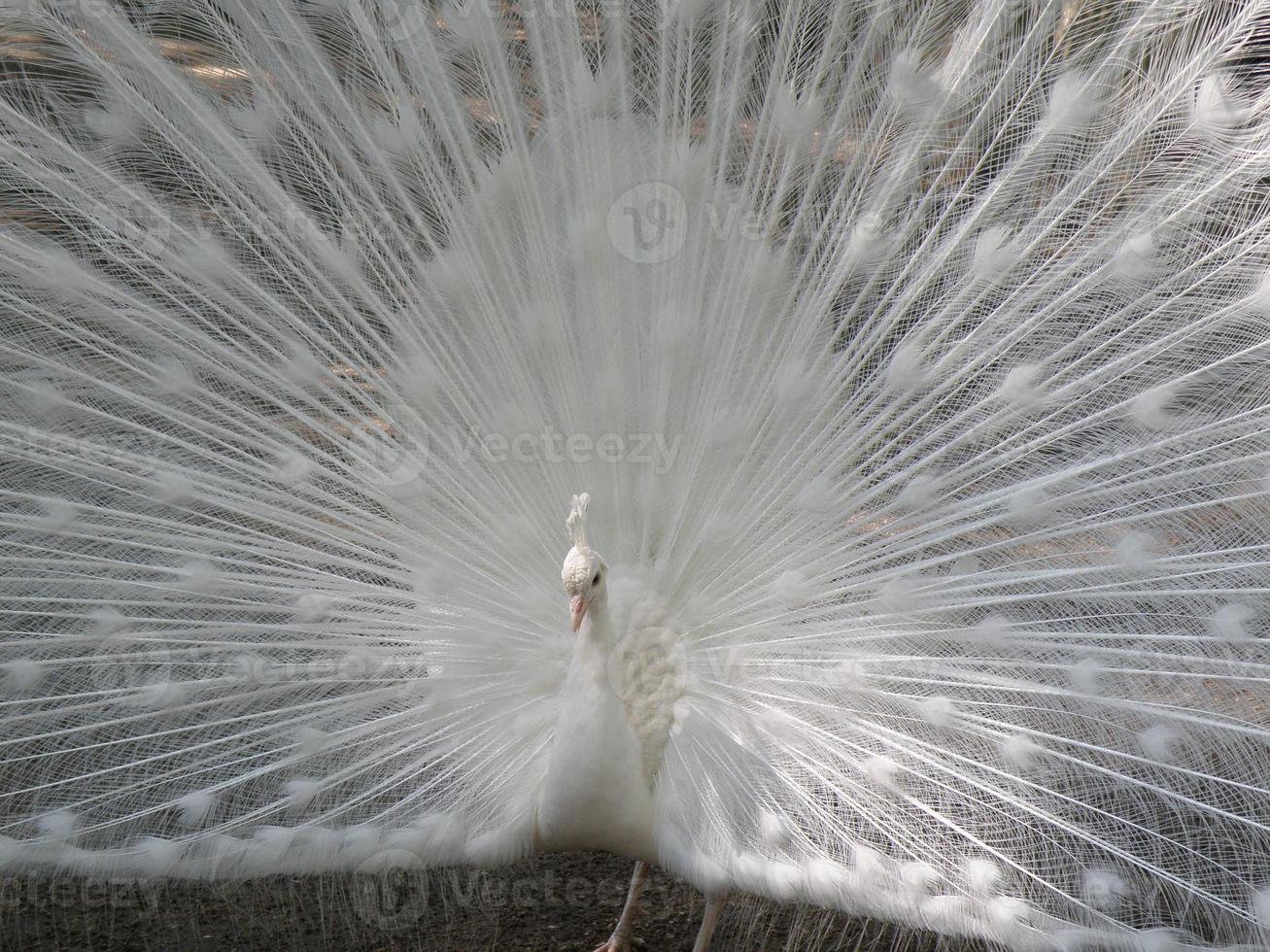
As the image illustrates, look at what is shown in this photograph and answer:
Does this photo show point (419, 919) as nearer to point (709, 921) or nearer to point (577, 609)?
point (709, 921)

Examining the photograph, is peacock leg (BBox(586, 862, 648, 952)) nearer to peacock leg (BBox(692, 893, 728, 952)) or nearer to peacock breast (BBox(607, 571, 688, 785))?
peacock leg (BBox(692, 893, 728, 952))

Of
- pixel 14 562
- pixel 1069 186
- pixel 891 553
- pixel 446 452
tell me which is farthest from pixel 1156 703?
pixel 14 562

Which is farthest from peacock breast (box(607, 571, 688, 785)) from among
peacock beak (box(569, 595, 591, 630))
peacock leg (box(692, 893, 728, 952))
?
peacock leg (box(692, 893, 728, 952))

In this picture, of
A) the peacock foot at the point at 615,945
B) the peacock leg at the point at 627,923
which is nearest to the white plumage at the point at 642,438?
the peacock leg at the point at 627,923

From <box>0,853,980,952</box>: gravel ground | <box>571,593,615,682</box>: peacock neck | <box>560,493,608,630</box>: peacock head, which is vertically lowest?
<box>0,853,980,952</box>: gravel ground

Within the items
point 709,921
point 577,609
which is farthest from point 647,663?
point 709,921

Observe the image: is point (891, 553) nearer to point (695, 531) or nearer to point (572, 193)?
point (695, 531)
